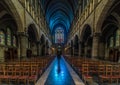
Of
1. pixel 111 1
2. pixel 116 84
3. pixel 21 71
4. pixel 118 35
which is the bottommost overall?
A: pixel 116 84

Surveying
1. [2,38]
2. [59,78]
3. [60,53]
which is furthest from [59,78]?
[2,38]

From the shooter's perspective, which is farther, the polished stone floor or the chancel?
the chancel

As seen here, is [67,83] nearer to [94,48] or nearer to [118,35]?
[94,48]

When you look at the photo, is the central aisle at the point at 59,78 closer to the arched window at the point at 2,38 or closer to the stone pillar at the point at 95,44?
the stone pillar at the point at 95,44

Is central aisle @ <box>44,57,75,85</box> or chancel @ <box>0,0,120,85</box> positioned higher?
chancel @ <box>0,0,120,85</box>

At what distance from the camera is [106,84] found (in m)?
8.40

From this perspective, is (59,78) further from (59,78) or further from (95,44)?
(95,44)

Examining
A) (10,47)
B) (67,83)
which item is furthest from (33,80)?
(10,47)

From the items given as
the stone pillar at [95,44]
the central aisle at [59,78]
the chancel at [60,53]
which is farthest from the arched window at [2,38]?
the stone pillar at [95,44]

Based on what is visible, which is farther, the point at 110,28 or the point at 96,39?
the point at 110,28

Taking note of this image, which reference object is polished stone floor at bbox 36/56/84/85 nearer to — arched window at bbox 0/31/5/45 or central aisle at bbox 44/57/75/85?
central aisle at bbox 44/57/75/85

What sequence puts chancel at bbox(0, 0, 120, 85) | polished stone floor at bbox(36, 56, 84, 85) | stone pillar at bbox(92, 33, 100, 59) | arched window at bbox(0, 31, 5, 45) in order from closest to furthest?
polished stone floor at bbox(36, 56, 84, 85), chancel at bbox(0, 0, 120, 85), stone pillar at bbox(92, 33, 100, 59), arched window at bbox(0, 31, 5, 45)

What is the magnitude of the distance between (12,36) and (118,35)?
1728cm

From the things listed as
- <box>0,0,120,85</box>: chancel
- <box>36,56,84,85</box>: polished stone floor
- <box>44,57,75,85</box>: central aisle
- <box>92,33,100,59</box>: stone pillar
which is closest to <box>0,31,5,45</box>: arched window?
<box>0,0,120,85</box>: chancel
